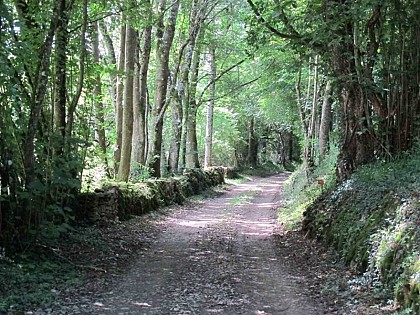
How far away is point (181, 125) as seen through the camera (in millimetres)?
22859

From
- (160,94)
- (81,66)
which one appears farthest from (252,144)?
(81,66)

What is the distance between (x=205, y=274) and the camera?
7.70m

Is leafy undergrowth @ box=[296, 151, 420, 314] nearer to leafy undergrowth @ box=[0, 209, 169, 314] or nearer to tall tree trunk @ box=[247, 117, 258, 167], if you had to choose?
leafy undergrowth @ box=[0, 209, 169, 314]

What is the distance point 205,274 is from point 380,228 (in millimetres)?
2912

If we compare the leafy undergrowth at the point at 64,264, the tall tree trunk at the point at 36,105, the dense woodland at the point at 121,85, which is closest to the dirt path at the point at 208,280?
→ the leafy undergrowth at the point at 64,264

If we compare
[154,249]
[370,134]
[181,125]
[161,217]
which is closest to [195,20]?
[181,125]

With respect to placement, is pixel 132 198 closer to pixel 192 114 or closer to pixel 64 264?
pixel 64 264

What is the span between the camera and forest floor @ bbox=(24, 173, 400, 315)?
6027 millimetres

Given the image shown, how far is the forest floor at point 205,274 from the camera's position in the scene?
6027 millimetres

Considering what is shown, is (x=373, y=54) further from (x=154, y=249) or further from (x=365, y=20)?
(x=154, y=249)

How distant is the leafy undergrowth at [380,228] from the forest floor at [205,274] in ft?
0.82

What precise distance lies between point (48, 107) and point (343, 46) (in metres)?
7.16

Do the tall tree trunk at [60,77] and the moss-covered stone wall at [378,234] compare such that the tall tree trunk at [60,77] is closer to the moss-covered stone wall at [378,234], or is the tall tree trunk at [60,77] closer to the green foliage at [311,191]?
the moss-covered stone wall at [378,234]

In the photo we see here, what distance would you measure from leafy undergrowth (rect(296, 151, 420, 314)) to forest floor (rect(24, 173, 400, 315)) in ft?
0.82
